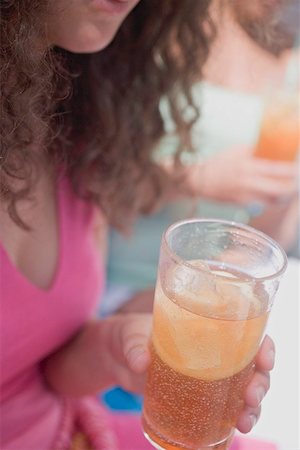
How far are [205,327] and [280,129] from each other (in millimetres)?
1204

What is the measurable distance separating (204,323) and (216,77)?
39.2 inches

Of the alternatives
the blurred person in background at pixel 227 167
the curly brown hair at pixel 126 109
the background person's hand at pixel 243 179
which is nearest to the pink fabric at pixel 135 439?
the blurred person in background at pixel 227 167

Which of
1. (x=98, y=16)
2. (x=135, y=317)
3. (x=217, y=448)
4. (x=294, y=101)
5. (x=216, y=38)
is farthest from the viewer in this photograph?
(x=294, y=101)

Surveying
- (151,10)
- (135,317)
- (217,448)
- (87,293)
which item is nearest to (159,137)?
(151,10)

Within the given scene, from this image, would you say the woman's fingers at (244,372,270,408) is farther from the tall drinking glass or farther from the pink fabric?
the pink fabric

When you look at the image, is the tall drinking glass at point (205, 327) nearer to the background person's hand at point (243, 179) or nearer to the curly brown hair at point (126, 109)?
the curly brown hair at point (126, 109)

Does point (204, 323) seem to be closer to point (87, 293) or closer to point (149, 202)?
point (87, 293)

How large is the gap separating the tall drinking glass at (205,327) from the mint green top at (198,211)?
2.77ft

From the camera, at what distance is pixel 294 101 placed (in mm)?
1816

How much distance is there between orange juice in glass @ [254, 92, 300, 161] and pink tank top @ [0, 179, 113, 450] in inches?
28.8

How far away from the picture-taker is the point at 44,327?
116 cm

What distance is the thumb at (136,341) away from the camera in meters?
0.85

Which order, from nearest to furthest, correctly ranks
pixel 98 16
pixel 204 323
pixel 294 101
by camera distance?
pixel 204 323, pixel 98 16, pixel 294 101

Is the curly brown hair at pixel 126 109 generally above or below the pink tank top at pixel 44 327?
above
